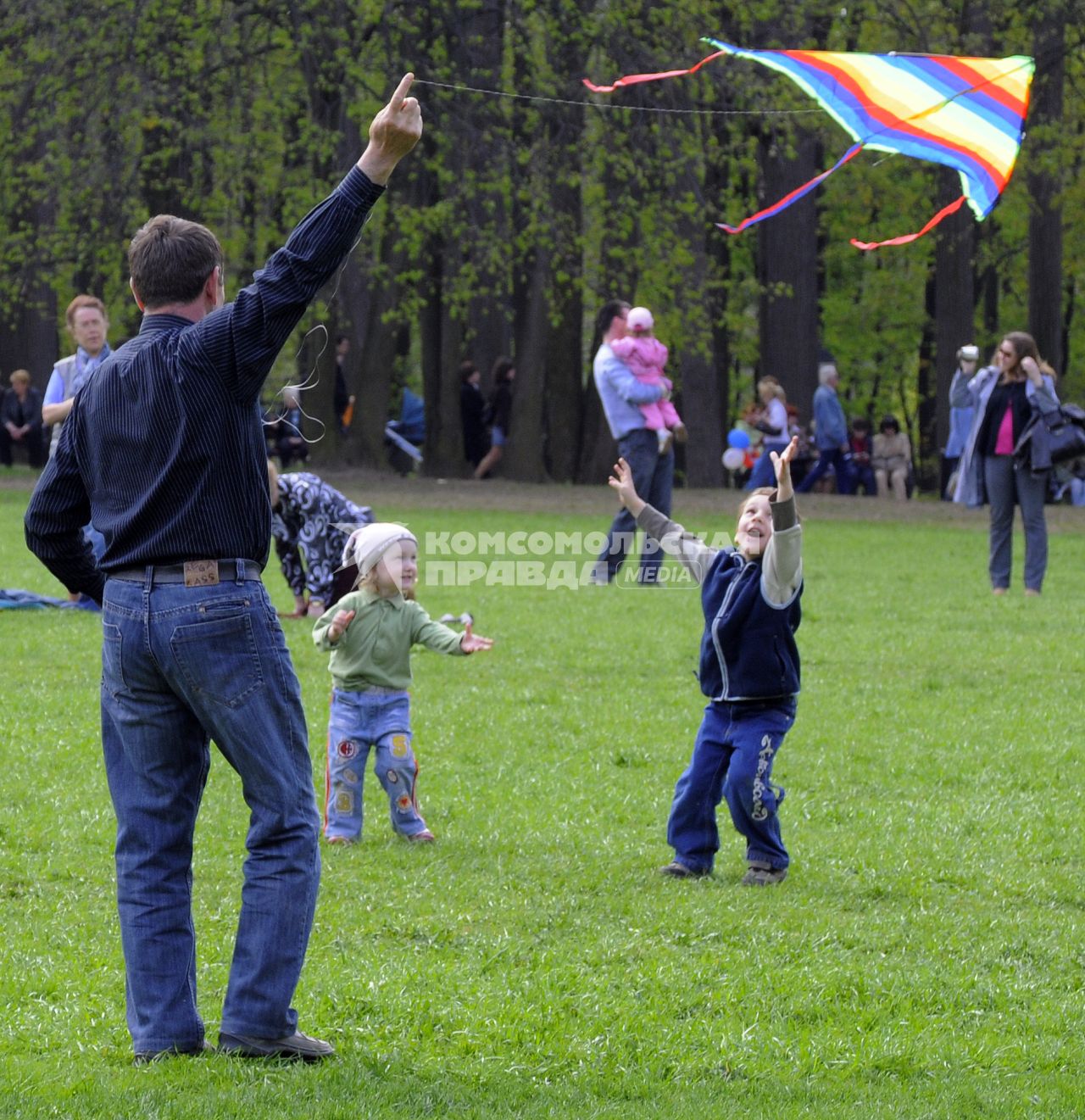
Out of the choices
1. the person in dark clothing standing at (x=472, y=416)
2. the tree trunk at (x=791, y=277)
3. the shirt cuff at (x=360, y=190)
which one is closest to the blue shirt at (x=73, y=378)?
the shirt cuff at (x=360, y=190)

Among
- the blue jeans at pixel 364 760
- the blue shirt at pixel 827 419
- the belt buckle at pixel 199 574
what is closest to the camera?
the belt buckle at pixel 199 574

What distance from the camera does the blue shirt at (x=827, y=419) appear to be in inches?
1195

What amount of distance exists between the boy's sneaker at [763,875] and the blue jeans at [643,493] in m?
8.55

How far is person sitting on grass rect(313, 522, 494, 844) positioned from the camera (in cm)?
740

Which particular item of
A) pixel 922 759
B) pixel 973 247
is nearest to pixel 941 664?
pixel 922 759

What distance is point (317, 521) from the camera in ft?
43.2

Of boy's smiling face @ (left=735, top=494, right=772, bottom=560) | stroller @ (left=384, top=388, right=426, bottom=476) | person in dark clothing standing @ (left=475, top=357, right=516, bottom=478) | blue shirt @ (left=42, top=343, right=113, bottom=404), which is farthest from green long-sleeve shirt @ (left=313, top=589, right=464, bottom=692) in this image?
stroller @ (left=384, top=388, right=426, bottom=476)

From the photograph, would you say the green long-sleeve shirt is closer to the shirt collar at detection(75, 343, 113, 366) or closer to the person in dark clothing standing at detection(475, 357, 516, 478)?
the shirt collar at detection(75, 343, 113, 366)

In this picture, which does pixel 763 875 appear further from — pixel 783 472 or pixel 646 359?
pixel 646 359

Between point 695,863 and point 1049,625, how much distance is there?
769cm

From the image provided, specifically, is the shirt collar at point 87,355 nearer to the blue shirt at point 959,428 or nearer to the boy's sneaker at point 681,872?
the boy's sneaker at point 681,872

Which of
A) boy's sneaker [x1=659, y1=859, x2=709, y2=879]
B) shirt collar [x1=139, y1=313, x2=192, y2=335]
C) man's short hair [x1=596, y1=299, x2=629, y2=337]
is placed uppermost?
man's short hair [x1=596, y1=299, x2=629, y2=337]

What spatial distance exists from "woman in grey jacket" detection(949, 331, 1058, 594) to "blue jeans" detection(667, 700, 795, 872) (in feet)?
29.1

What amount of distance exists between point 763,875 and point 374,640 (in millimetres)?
1778
